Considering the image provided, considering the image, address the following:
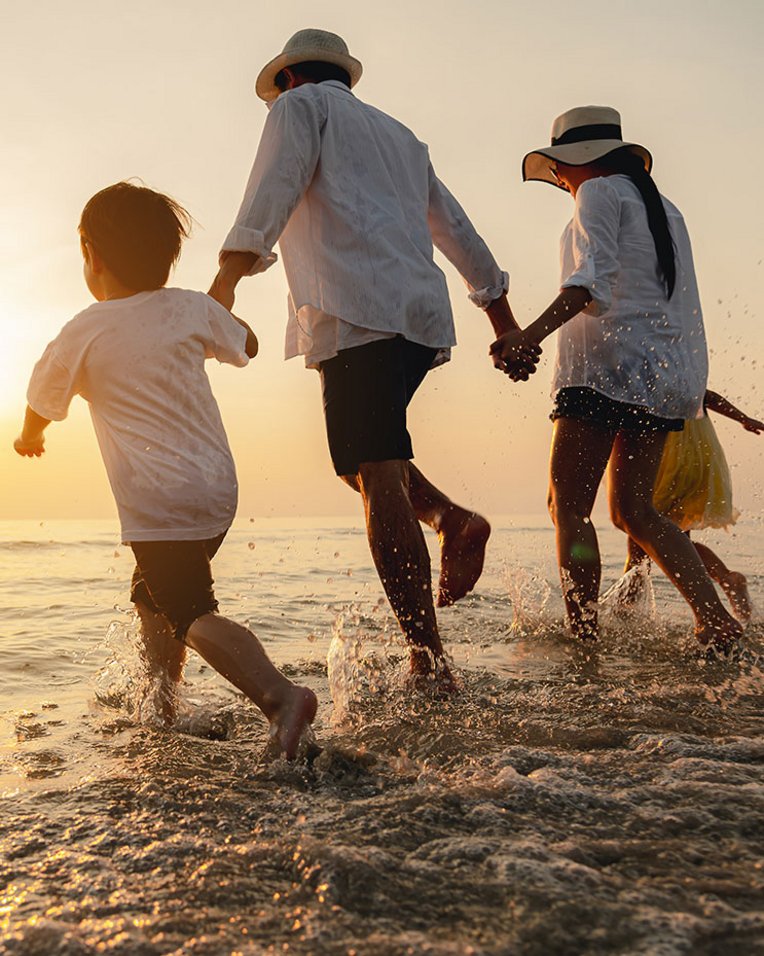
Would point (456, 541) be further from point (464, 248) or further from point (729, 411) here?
point (729, 411)

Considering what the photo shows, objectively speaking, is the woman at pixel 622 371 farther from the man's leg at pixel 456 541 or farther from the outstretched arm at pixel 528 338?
the man's leg at pixel 456 541

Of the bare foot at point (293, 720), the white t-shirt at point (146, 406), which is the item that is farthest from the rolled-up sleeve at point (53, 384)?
the bare foot at point (293, 720)

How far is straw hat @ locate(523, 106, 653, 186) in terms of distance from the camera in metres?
3.79

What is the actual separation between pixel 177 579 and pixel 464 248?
1.91 meters

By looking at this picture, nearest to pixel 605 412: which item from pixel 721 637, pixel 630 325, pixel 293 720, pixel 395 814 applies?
pixel 630 325

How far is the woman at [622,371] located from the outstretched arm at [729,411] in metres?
0.83

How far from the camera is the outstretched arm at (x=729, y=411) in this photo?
14.9 ft

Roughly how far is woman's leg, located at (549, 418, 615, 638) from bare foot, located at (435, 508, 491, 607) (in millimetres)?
850

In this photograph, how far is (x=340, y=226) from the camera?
2887 mm

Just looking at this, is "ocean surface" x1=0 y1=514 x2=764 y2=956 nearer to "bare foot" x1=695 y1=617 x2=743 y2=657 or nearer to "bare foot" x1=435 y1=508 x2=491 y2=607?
"bare foot" x1=695 y1=617 x2=743 y2=657

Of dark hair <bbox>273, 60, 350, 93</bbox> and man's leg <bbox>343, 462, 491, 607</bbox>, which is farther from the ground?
dark hair <bbox>273, 60, 350, 93</bbox>

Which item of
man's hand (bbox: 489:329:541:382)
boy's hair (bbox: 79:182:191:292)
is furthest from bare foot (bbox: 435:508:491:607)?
boy's hair (bbox: 79:182:191:292)

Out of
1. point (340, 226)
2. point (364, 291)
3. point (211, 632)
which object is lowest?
point (211, 632)

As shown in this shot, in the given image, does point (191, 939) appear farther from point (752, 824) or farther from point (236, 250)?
point (236, 250)
